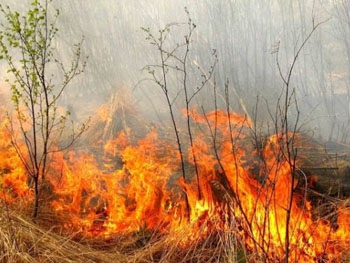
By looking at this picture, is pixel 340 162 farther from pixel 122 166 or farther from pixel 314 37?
pixel 314 37

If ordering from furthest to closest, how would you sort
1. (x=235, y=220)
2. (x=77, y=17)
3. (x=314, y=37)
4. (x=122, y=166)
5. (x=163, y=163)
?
(x=314, y=37) < (x=77, y=17) < (x=122, y=166) < (x=163, y=163) < (x=235, y=220)

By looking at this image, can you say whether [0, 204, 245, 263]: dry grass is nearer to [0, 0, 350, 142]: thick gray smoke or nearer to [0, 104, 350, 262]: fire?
[0, 104, 350, 262]: fire

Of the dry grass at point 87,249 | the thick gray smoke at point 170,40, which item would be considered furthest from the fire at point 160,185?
the thick gray smoke at point 170,40

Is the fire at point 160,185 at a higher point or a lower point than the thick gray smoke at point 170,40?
lower

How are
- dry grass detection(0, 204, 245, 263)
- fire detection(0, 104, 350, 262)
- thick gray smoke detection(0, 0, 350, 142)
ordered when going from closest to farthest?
dry grass detection(0, 204, 245, 263), fire detection(0, 104, 350, 262), thick gray smoke detection(0, 0, 350, 142)

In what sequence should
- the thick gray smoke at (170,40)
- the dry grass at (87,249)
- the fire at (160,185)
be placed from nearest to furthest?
the dry grass at (87,249) < the fire at (160,185) < the thick gray smoke at (170,40)

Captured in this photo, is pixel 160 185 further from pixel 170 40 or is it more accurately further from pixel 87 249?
pixel 170 40

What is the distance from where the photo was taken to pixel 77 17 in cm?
773

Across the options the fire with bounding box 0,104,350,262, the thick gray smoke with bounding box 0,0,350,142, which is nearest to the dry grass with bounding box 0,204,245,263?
the fire with bounding box 0,104,350,262

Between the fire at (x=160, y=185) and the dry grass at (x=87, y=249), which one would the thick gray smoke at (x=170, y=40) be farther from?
the dry grass at (x=87, y=249)

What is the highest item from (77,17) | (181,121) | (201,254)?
(77,17)

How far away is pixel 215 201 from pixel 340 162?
1.62 meters

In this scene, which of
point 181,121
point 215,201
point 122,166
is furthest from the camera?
point 181,121

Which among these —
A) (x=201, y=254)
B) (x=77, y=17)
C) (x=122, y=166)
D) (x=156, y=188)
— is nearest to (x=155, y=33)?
(x=77, y=17)
